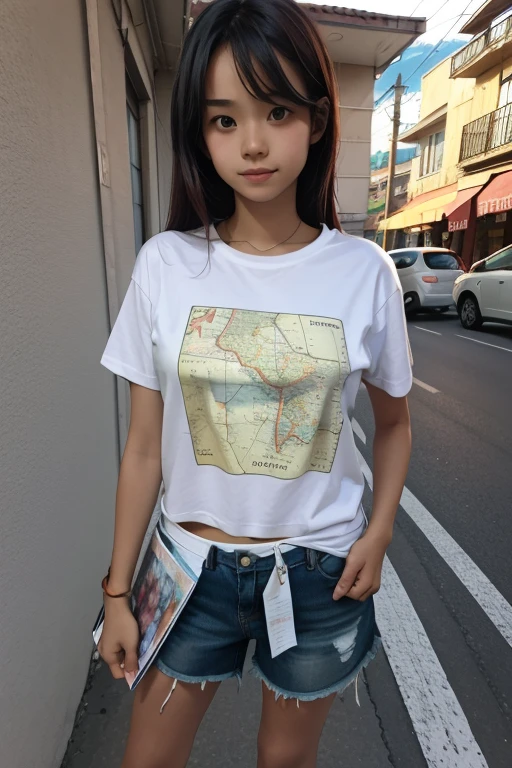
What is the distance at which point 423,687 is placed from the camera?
1910mm

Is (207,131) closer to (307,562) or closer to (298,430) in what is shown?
(298,430)

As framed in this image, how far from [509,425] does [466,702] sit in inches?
137

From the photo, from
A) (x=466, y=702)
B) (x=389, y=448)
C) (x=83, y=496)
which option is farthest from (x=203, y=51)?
(x=466, y=702)

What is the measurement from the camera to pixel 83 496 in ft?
5.78

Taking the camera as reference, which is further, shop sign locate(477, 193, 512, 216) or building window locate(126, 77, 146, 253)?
shop sign locate(477, 193, 512, 216)

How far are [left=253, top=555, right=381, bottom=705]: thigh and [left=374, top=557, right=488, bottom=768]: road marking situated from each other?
920 millimetres

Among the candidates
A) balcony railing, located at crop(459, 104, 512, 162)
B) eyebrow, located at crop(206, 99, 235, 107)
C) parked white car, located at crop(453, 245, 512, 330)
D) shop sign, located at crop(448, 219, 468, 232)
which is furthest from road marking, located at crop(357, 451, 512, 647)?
balcony railing, located at crop(459, 104, 512, 162)

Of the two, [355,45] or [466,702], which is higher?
[355,45]

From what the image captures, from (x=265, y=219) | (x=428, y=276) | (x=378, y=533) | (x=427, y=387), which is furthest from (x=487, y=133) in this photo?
(x=378, y=533)

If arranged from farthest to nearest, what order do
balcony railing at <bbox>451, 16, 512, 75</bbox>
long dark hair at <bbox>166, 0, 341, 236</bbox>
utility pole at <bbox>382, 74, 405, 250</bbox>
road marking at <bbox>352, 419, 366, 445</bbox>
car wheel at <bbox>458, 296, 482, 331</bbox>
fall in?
utility pole at <bbox>382, 74, 405, 250</bbox>
balcony railing at <bbox>451, 16, 512, 75</bbox>
car wheel at <bbox>458, 296, 482, 331</bbox>
road marking at <bbox>352, 419, 366, 445</bbox>
long dark hair at <bbox>166, 0, 341, 236</bbox>

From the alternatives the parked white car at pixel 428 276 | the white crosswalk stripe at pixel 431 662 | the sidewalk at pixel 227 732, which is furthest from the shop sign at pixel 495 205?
the sidewalk at pixel 227 732

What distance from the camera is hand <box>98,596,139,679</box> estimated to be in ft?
3.38

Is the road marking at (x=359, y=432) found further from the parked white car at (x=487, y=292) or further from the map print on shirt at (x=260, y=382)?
the parked white car at (x=487, y=292)

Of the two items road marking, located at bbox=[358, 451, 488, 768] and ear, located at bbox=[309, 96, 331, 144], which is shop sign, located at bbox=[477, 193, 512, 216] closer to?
road marking, located at bbox=[358, 451, 488, 768]
